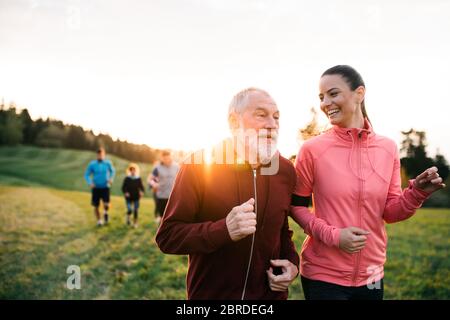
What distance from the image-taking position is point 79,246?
9.55 m

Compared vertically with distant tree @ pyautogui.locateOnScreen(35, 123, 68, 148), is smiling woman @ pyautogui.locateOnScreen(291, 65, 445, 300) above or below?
below

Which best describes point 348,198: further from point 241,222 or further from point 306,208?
point 241,222

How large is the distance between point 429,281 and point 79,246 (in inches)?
328

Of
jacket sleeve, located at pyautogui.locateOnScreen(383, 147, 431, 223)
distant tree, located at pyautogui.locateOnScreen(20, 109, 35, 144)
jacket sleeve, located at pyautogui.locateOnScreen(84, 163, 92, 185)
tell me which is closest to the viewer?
jacket sleeve, located at pyautogui.locateOnScreen(383, 147, 431, 223)

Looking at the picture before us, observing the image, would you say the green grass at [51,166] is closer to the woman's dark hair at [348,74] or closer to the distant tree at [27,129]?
the distant tree at [27,129]

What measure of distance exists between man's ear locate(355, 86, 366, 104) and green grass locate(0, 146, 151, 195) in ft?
133

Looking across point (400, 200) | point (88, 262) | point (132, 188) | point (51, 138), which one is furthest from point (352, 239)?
point (51, 138)

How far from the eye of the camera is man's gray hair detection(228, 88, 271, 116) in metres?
2.29

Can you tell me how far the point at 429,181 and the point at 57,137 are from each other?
67390mm

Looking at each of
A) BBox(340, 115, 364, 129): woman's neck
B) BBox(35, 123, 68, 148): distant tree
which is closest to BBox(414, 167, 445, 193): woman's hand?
BBox(340, 115, 364, 129): woman's neck

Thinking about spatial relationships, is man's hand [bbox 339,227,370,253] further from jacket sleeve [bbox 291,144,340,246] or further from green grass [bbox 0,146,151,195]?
green grass [bbox 0,146,151,195]

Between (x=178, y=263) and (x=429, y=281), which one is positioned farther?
(x=178, y=263)

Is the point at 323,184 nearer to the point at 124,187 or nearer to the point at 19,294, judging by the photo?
the point at 19,294
